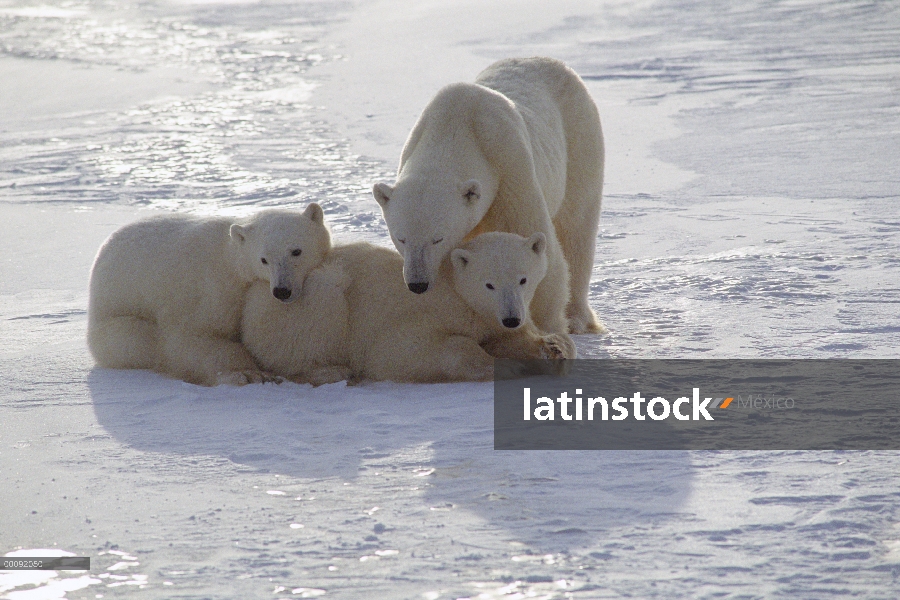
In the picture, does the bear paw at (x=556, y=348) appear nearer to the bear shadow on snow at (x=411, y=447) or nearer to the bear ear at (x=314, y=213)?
the bear shadow on snow at (x=411, y=447)

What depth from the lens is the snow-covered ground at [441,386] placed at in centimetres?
261

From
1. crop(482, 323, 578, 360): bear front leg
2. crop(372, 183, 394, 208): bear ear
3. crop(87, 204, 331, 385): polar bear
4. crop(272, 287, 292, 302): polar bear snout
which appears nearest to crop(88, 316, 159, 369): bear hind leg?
crop(87, 204, 331, 385): polar bear

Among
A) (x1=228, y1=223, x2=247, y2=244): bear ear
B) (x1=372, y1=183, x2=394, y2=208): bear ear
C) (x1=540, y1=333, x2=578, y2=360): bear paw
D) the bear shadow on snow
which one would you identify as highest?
(x1=372, y1=183, x2=394, y2=208): bear ear

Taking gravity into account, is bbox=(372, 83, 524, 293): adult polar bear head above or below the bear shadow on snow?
above

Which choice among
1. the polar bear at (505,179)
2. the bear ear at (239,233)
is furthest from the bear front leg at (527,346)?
the bear ear at (239,233)

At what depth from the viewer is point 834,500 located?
2.87 metres

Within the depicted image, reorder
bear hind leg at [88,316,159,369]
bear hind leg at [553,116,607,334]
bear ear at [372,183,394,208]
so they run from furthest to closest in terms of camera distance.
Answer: bear hind leg at [553,116,607,334] < bear hind leg at [88,316,159,369] < bear ear at [372,183,394,208]

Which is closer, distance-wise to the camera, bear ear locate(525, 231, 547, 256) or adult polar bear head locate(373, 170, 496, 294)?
adult polar bear head locate(373, 170, 496, 294)

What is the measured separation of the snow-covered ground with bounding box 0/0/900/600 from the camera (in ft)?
8.56

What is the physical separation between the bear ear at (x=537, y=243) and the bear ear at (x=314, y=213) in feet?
3.01

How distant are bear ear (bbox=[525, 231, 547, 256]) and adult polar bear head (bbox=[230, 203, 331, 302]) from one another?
36.4 inches

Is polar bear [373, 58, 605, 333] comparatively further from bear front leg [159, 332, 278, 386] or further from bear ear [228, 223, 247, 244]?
bear front leg [159, 332, 278, 386]

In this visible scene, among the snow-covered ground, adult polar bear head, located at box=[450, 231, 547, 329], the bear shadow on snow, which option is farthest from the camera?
adult polar bear head, located at box=[450, 231, 547, 329]

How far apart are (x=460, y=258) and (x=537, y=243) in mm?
347
